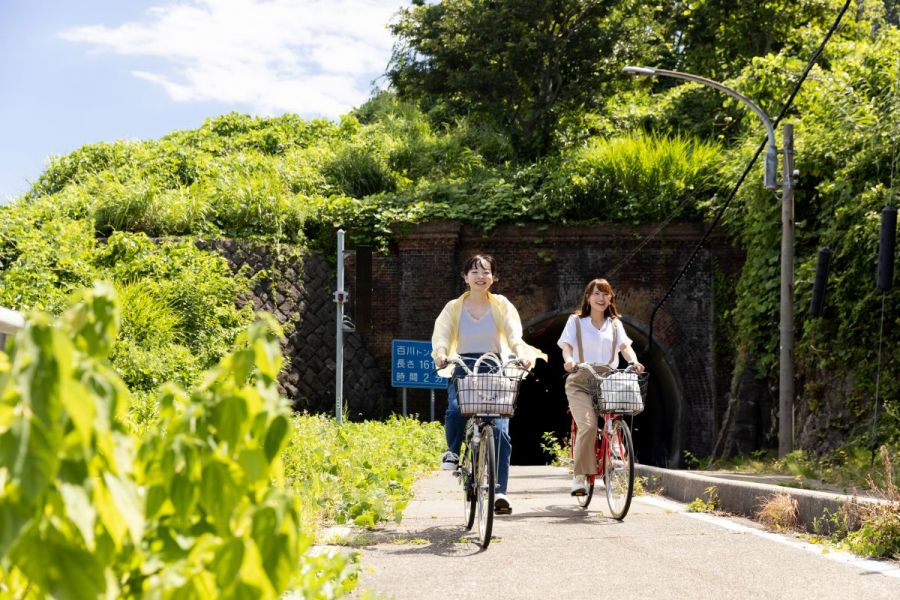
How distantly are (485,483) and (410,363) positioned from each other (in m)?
15.3

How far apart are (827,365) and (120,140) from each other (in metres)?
22.5

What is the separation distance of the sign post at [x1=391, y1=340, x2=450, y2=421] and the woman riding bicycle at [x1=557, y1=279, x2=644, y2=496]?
12834mm

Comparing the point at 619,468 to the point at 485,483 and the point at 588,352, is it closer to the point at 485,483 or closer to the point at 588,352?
the point at 588,352

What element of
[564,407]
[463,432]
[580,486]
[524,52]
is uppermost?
[524,52]

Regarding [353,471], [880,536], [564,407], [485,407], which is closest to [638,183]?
[353,471]

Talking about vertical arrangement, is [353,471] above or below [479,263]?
below

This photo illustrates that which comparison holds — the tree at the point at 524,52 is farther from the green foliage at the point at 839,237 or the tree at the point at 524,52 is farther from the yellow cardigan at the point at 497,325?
the yellow cardigan at the point at 497,325

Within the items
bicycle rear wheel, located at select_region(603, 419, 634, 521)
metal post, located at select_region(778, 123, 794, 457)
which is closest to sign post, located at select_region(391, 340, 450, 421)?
metal post, located at select_region(778, 123, 794, 457)

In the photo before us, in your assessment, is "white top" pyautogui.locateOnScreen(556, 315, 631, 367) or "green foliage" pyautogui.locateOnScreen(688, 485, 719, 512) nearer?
"white top" pyautogui.locateOnScreen(556, 315, 631, 367)

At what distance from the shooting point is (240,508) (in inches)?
61.1

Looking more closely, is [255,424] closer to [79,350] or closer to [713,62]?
[79,350]

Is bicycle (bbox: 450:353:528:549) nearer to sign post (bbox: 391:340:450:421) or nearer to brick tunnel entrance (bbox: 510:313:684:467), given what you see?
brick tunnel entrance (bbox: 510:313:684:467)

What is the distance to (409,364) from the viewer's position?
21.8 m

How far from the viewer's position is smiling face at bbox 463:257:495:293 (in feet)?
23.5
